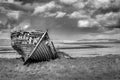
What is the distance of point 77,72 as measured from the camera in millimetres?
16188

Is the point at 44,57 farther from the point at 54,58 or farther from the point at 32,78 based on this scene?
the point at 32,78

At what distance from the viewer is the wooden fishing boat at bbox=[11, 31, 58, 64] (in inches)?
745

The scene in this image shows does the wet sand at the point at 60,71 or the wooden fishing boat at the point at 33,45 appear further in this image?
the wooden fishing boat at the point at 33,45

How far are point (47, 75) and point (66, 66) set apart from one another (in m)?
3.02

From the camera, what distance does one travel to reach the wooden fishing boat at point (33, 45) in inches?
745

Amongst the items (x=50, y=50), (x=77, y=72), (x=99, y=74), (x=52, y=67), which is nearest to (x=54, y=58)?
(x=50, y=50)

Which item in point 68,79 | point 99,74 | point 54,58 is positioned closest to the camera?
point 68,79

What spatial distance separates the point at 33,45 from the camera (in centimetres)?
1894

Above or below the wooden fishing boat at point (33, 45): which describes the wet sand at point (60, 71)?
below

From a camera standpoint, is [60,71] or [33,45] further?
[33,45]

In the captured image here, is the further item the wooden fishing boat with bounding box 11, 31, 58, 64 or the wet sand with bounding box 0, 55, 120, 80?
the wooden fishing boat with bounding box 11, 31, 58, 64

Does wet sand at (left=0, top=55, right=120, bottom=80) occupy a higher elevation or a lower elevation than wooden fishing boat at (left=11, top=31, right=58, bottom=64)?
lower

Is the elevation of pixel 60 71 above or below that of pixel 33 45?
below

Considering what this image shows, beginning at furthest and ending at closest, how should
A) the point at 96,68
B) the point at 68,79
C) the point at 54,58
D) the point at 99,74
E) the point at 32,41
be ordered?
the point at 54,58, the point at 32,41, the point at 96,68, the point at 99,74, the point at 68,79
